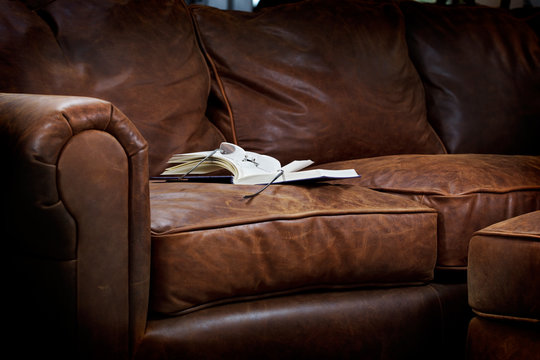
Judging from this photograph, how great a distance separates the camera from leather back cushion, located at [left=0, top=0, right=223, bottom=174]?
A: 1233mm

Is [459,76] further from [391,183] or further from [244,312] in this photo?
[244,312]

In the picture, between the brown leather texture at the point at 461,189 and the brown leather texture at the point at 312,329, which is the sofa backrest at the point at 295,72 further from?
the brown leather texture at the point at 312,329

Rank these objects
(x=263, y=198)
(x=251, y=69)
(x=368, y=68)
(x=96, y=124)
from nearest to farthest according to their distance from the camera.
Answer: (x=96, y=124), (x=263, y=198), (x=251, y=69), (x=368, y=68)

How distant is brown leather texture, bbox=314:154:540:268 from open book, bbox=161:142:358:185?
200 millimetres

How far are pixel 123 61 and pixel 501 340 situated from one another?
3.51ft

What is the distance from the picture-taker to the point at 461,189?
1.15 m

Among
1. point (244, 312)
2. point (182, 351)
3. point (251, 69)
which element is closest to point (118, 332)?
point (182, 351)

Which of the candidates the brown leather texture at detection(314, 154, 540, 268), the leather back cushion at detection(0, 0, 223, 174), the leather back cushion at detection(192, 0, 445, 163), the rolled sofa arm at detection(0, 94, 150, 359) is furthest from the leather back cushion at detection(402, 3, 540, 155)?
the rolled sofa arm at detection(0, 94, 150, 359)

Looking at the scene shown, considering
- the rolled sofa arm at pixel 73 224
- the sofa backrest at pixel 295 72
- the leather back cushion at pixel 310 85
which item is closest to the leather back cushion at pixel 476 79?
the sofa backrest at pixel 295 72

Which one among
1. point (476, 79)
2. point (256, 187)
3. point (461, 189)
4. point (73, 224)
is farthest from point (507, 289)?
point (476, 79)

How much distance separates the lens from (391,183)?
1.23m

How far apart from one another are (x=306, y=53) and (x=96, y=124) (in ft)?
3.37

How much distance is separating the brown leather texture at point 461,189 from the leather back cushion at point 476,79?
1.72 ft

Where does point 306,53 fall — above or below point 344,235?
above
